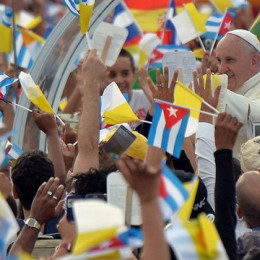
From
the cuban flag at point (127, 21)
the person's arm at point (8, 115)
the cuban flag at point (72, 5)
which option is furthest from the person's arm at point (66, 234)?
the cuban flag at point (127, 21)

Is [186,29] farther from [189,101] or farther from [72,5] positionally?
[189,101]

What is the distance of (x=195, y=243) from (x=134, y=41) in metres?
8.29

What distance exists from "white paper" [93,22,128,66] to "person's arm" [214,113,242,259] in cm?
365

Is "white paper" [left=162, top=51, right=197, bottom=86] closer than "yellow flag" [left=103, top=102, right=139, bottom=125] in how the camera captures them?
No

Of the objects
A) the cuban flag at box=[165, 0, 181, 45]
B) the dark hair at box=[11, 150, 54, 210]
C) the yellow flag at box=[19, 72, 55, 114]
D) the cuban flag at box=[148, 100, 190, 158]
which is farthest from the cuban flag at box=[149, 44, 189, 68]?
the cuban flag at box=[148, 100, 190, 158]

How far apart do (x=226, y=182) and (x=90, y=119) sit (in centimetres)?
153

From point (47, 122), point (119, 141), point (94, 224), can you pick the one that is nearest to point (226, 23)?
point (47, 122)

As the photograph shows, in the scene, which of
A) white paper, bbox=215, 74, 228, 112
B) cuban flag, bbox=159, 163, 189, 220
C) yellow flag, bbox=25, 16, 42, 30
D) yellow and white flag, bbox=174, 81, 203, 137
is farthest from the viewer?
yellow flag, bbox=25, 16, 42, 30

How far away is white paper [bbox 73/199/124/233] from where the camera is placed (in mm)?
4332

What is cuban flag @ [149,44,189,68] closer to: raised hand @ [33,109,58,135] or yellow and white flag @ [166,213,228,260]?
raised hand @ [33,109,58,135]

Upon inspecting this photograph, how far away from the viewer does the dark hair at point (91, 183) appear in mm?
6102

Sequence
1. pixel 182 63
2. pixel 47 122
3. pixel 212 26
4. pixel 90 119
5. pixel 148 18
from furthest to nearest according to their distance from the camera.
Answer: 1. pixel 148 18
2. pixel 212 26
3. pixel 182 63
4. pixel 47 122
5. pixel 90 119

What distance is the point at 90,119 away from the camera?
7.07 metres

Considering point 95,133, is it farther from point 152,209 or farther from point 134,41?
point 134,41
